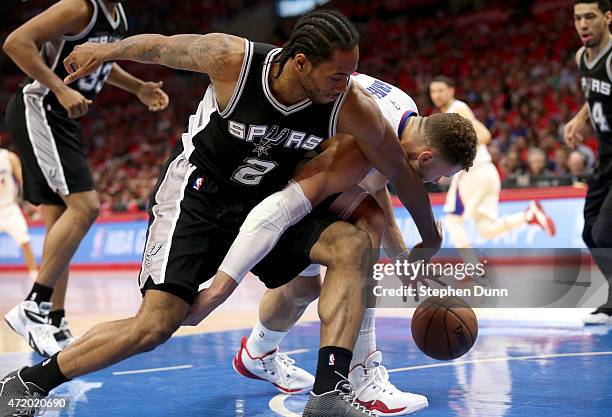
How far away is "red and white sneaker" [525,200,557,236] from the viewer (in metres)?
11.0

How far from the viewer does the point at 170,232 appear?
3.87 meters

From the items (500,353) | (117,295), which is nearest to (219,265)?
(500,353)

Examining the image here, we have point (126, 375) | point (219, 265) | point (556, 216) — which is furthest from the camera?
point (556, 216)

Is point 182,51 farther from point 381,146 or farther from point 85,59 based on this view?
point 381,146

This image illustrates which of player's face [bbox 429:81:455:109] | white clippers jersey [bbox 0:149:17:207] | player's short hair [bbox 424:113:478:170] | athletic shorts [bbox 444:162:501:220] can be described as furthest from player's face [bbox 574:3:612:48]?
white clippers jersey [bbox 0:149:17:207]

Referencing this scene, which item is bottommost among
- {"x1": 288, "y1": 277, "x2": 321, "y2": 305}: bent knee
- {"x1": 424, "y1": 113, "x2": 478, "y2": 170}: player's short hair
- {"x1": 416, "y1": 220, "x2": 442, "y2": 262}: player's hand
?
{"x1": 288, "y1": 277, "x2": 321, "y2": 305}: bent knee

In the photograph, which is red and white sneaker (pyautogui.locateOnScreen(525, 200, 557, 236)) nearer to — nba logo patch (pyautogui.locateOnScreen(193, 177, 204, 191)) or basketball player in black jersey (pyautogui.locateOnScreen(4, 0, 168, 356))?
basketball player in black jersey (pyautogui.locateOnScreen(4, 0, 168, 356))

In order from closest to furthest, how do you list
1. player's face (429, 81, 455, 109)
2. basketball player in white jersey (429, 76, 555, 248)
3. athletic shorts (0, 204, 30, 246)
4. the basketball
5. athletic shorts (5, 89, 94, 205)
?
the basketball < athletic shorts (5, 89, 94, 205) < player's face (429, 81, 455, 109) < basketball player in white jersey (429, 76, 555, 248) < athletic shorts (0, 204, 30, 246)

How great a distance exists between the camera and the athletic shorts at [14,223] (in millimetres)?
12273

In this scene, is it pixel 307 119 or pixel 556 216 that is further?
pixel 556 216

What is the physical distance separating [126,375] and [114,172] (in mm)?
17768

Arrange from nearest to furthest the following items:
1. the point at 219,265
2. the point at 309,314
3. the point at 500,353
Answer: the point at 219,265 → the point at 500,353 → the point at 309,314

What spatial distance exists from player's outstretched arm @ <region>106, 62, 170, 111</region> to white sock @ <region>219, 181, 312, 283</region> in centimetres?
207

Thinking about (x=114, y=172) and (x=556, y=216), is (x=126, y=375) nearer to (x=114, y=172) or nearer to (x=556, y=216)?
(x=556, y=216)
